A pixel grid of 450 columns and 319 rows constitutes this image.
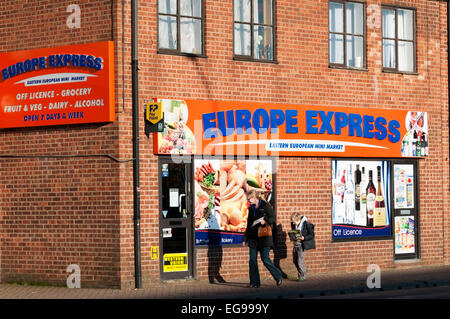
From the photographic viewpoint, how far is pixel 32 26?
71.4 ft

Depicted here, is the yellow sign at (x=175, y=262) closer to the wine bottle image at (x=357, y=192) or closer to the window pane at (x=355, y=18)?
the wine bottle image at (x=357, y=192)

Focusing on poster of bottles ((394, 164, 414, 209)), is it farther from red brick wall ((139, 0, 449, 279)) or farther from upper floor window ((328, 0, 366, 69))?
upper floor window ((328, 0, 366, 69))

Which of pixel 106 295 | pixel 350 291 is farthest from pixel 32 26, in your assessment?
pixel 350 291

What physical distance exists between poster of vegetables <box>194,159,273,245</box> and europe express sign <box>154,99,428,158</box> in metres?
0.31

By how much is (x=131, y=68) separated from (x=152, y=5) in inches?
54.5

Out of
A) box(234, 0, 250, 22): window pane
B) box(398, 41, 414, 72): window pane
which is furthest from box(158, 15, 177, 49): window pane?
box(398, 41, 414, 72): window pane

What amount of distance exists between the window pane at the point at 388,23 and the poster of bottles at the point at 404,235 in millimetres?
4353

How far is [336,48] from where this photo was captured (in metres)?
24.2

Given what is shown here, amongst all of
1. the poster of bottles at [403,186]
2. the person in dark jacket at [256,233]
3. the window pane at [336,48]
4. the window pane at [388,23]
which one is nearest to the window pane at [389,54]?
the window pane at [388,23]

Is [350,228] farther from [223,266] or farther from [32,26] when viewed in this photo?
[32,26]

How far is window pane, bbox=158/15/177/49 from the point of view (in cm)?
2148

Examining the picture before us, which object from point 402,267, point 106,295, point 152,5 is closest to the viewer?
point 106,295

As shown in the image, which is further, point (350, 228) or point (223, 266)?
point (350, 228)

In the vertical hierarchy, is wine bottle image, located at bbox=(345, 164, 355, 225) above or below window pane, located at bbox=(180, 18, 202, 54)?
below
